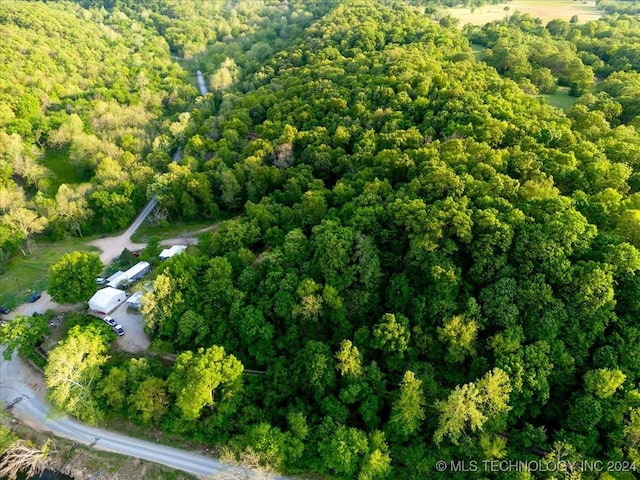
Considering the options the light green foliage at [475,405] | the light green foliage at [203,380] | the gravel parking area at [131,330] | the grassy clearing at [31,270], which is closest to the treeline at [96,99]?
the grassy clearing at [31,270]

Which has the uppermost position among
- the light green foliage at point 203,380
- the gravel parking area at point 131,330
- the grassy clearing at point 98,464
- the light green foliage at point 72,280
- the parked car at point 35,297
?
the light green foliage at point 72,280

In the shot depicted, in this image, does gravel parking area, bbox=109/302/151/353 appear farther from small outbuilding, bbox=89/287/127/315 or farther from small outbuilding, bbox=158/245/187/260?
small outbuilding, bbox=158/245/187/260

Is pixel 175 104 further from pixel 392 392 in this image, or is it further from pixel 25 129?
pixel 392 392

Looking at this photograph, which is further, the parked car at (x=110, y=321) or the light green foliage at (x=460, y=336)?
the parked car at (x=110, y=321)

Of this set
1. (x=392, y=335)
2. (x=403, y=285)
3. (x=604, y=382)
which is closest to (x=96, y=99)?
(x=403, y=285)

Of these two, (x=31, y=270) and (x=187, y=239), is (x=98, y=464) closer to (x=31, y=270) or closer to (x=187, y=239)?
(x=187, y=239)

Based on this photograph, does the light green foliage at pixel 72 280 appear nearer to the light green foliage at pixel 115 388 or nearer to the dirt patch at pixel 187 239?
the light green foliage at pixel 115 388

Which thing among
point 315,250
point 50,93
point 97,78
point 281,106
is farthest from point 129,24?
point 315,250
